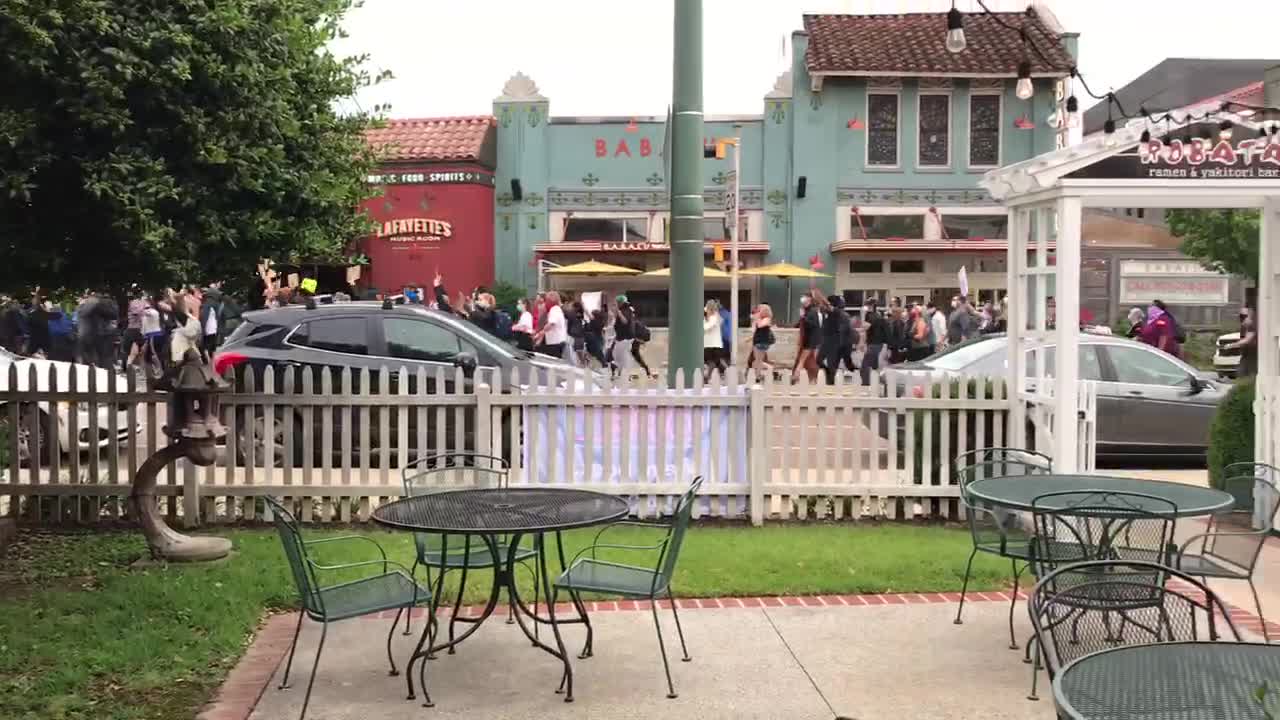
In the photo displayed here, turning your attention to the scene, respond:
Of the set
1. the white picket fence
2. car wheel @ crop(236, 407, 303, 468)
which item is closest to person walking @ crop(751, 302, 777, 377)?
the white picket fence

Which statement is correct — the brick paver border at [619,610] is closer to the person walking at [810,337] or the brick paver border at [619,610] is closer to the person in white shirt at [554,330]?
the person in white shirt at [554,330]

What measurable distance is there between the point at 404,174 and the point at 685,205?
62.8 ft

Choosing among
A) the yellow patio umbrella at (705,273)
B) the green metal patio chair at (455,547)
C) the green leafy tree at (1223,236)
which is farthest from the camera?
the yellow patio umbrella at (705,273)

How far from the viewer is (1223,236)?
26.0 metres

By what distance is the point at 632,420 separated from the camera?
884 cm

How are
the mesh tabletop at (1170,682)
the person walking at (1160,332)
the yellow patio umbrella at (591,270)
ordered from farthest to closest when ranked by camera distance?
the yellow patio umbrella at (591,270), the person walking at (1160,332), the mesh tabletop at (1170,682)

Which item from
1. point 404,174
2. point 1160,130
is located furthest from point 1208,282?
point 1160,130

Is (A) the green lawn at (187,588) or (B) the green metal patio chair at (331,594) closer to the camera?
(B) the green metal patio chair at (331,594)

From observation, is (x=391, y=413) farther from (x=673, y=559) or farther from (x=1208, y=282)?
(x=1208, y=282)

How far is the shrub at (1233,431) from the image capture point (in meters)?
9.03

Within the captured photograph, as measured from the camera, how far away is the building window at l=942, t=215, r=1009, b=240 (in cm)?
2791

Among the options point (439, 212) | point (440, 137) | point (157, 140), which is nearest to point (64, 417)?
point (157, 140)

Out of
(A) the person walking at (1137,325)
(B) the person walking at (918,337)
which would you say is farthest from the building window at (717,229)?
(A) the person walking at (1137,325)

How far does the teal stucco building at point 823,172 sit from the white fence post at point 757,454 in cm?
1895
